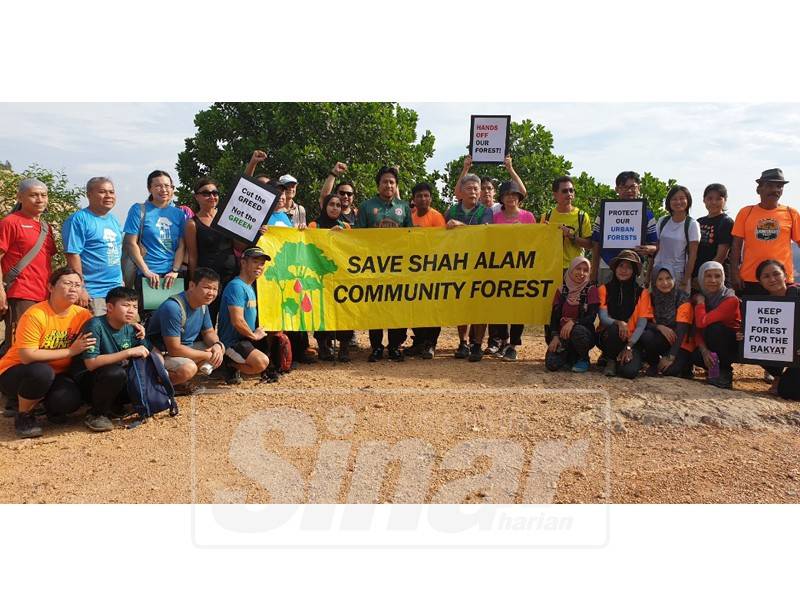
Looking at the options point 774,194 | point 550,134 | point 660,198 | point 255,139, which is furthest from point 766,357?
point 255,139

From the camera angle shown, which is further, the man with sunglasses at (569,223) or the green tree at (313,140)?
the green tree at (313,140)

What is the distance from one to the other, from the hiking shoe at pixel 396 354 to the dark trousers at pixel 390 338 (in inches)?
1.7

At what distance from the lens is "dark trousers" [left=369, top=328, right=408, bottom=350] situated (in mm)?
8047

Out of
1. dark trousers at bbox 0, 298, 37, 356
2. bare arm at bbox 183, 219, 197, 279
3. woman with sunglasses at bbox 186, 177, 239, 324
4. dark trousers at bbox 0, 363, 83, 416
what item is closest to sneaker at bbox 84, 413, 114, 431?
dark trousers at bbox 0, 363, 83, 416

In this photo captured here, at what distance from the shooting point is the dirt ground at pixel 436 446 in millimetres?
4543

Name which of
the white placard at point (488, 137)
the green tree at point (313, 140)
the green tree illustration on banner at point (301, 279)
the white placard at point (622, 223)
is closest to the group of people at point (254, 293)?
the white placard at point (622, 223)

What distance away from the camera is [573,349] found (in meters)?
7.30

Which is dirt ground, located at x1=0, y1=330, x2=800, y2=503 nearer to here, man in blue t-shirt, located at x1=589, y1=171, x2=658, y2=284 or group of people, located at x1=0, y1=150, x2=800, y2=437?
group of people, located at x1=0, y1=150, x2=800, y2=437

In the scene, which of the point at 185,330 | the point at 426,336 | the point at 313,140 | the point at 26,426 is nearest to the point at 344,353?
the point at 426,336

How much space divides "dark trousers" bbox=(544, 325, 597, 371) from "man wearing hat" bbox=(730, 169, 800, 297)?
192 cm

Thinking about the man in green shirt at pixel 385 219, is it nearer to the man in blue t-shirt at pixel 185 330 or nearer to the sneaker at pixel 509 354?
the sneaker at pixel 509 354

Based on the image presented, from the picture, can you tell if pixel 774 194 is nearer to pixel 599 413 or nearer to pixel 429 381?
pixel 599 413

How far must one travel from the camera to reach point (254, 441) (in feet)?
17.6

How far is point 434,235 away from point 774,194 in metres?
3.91
